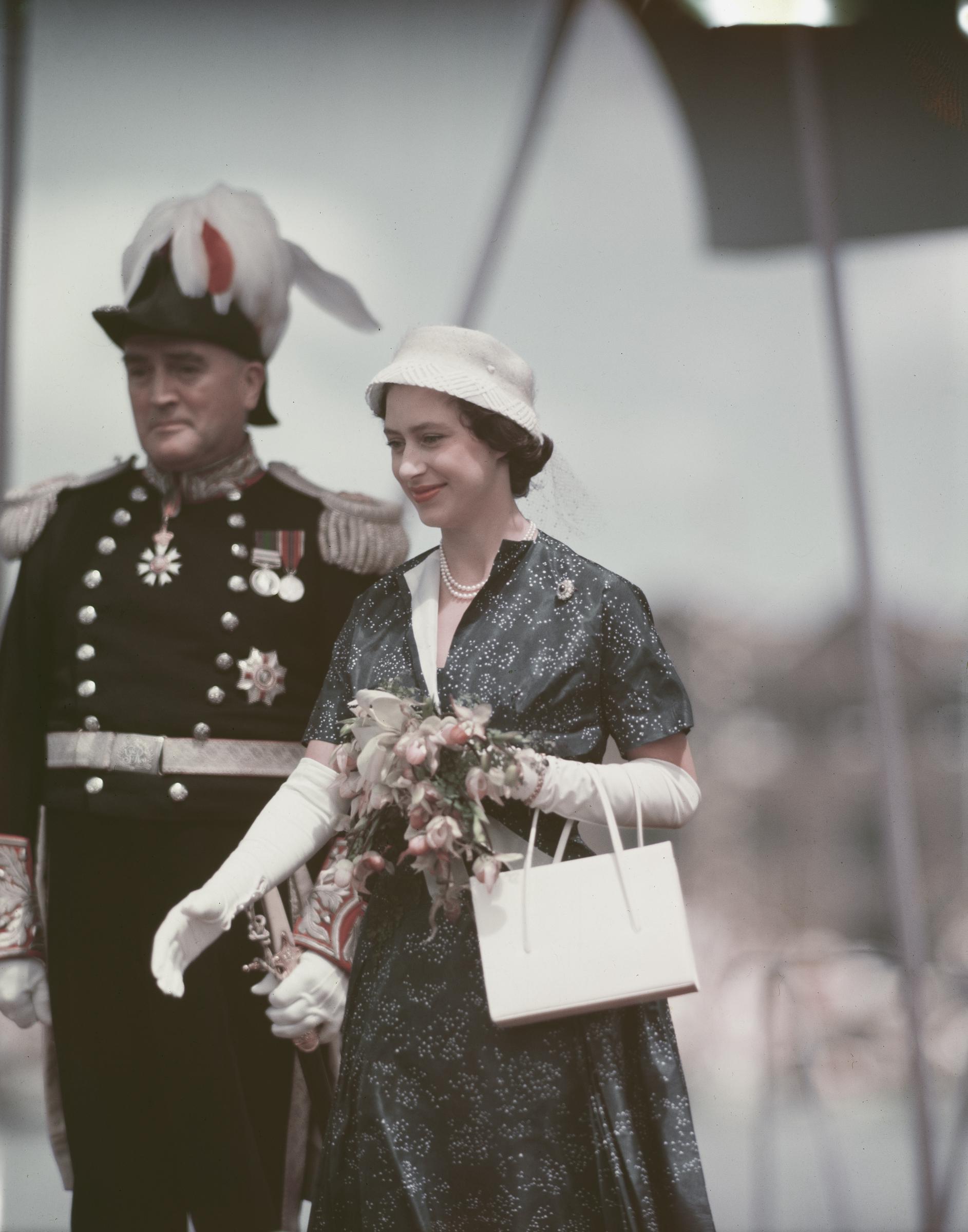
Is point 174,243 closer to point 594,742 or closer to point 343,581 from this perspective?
point 343,581

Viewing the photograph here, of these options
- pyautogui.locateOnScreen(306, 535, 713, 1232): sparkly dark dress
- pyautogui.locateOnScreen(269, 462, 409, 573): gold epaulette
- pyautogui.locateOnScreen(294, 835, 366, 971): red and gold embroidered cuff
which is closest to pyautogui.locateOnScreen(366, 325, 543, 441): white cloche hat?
pyautogui.locateOnScreen(306, 535, 713, 1232): sparkly dark dress

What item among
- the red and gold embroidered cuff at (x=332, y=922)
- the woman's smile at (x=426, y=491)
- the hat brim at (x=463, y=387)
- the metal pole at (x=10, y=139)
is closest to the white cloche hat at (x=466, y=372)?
the hat brim at (x=463, y=387)

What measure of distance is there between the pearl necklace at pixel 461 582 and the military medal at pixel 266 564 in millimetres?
408

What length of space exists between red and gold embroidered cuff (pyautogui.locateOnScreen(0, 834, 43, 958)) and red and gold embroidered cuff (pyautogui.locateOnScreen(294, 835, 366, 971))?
0.56 meters

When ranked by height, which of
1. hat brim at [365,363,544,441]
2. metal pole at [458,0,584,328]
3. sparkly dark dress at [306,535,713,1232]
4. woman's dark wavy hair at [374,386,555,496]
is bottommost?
sparkly dark dress at [306,535,713,1232]

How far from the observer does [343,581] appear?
9.45ft

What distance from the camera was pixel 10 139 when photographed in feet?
11.0

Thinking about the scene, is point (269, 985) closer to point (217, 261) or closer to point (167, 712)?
point (167, 712)

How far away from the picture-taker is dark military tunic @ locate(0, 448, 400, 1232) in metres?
2.68

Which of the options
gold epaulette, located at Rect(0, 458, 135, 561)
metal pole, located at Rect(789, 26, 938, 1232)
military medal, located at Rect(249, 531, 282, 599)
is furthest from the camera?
metal pole, located at Rect(789, 26, 938, 1232)

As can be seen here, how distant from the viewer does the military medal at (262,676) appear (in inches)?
109

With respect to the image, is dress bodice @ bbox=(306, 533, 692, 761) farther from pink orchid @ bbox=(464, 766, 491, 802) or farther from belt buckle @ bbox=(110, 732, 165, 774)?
belt buckle @ bbox=(110, 732, 165, 774)

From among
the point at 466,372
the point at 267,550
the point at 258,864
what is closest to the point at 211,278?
the point at 267,550

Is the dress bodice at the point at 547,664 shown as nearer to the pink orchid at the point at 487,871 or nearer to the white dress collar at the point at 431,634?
the white dress collar at the point at 431,634
